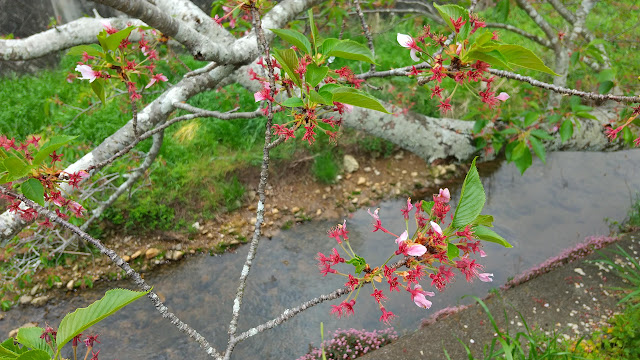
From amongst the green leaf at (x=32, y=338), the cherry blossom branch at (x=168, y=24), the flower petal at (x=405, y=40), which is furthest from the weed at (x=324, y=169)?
the green leaf at (x=32, y=338)

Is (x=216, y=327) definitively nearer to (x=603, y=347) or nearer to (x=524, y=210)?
(x=603, y=347)

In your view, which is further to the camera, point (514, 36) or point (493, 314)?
point (514, 36)

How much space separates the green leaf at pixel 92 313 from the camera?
769 mm

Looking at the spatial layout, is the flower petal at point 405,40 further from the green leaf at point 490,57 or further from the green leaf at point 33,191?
the green leaf at point 33,191

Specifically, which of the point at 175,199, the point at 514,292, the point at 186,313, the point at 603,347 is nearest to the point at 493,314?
the point at 514,292

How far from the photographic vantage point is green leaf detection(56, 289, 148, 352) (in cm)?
77

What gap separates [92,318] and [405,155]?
12.6ft

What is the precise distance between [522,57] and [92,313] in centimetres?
114

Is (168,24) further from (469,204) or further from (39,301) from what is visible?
(39,301)

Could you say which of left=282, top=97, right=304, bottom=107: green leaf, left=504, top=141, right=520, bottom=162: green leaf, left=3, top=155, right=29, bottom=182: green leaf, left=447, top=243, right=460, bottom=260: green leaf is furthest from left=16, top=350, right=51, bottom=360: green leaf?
left=504, top=141, right=520, bottom=162: green leaf

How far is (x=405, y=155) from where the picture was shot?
14.3 ft

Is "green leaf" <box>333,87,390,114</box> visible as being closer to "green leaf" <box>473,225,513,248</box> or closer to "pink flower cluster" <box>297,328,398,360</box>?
"green leaf" <box>473,225,513,248</box>

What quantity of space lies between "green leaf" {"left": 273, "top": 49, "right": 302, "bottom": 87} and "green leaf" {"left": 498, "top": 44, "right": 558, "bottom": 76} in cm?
51

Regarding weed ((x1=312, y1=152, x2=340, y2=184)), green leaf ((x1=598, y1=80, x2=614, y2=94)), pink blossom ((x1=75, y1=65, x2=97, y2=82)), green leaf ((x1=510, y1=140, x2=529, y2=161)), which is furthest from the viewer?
weed ((x1=312, y1=152, x2=340, y2=184))
